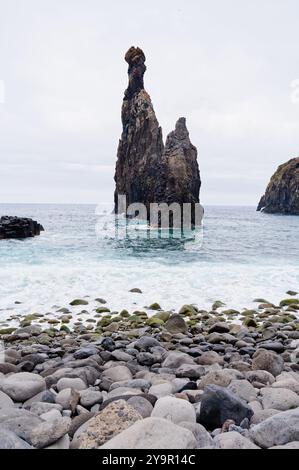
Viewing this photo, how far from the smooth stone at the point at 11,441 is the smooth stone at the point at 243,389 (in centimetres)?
233

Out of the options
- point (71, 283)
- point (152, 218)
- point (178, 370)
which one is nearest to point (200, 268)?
point (71, 283)

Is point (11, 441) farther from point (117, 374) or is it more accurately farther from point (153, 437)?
point (117, 374)

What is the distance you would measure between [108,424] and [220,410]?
1.13 meters

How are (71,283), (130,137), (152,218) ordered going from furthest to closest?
1. (130,137)
2. (152,218)
3. (71,283)

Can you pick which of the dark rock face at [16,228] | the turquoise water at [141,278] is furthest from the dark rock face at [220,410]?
the dark rock face at [16,228]

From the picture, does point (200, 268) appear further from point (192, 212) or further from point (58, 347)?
point (192, 212)

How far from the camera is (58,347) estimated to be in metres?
7.15

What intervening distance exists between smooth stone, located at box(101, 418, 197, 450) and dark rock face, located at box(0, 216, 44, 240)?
106 feet

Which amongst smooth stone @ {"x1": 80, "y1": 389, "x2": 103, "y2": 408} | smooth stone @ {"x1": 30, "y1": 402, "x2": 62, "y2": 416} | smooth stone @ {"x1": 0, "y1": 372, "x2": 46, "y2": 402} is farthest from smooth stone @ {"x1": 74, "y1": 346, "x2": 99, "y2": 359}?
smooth stone @ {"x1": 30, "y1": 402, "x2": 62, "y2": 416}

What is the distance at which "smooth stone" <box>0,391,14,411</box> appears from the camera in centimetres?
412

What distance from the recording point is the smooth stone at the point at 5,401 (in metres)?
4.12

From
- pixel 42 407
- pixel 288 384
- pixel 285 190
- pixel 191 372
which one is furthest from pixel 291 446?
pixel 285 190

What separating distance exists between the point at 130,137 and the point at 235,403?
241 feet
